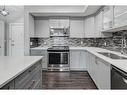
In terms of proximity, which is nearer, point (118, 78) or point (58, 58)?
point (118, 78)

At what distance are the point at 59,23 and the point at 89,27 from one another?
3.68 feet

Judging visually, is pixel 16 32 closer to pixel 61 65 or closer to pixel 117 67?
pixel 61 65

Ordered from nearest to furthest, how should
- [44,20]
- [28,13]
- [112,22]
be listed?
[112,22] < [28,13] < [44,20]

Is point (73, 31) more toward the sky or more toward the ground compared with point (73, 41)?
more toward the sky

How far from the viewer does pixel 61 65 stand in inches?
205

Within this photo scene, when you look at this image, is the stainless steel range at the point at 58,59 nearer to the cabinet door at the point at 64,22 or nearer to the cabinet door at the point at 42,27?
the cabinet door at the point at 42,27

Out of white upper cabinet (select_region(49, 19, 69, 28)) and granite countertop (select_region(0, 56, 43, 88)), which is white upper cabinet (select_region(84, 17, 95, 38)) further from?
granite countertop (select_region(0, 56, 43, 88))

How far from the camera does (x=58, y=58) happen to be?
5.19 metres

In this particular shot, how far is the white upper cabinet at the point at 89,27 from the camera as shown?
5.31 meters

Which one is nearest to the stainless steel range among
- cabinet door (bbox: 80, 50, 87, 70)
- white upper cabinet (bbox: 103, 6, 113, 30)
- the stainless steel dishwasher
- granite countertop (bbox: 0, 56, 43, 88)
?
cabinet door (bbox: 80, 50, 87, 70)

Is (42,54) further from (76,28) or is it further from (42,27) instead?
(76,28)

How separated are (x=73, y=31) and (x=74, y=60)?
3.74 ft

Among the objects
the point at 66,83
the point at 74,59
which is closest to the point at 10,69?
the point at 66,83
